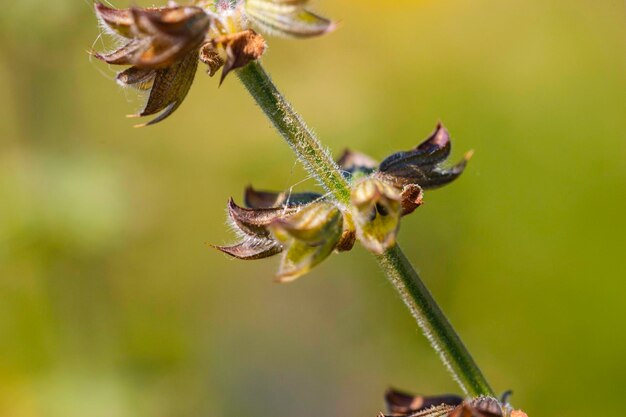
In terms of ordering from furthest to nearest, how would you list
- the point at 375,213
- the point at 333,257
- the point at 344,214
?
the point at 333,257 < the point at 344,214 < the point at 375,213

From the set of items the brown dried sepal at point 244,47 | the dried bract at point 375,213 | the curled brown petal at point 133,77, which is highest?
the curled brown petal at point 133,77

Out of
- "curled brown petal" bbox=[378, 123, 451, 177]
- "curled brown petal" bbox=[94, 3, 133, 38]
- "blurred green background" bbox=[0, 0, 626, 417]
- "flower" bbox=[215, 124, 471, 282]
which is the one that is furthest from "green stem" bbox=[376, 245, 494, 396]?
"blurred green background" bbox=[0, 0, 626, 417]

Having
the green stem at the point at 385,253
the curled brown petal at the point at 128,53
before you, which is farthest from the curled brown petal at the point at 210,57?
the curled brown petal at the point at 128,53

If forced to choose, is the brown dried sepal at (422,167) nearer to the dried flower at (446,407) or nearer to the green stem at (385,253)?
the green stem at (385,253)

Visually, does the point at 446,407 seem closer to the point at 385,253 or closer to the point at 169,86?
the point at 385,253

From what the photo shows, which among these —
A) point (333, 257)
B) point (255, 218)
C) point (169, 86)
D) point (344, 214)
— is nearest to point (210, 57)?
point (169, 86)

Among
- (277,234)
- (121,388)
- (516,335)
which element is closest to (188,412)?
(121,388)

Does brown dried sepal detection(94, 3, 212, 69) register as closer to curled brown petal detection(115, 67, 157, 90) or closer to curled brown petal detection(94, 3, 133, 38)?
curled brown petal detection(94, 3, 133, 38)
